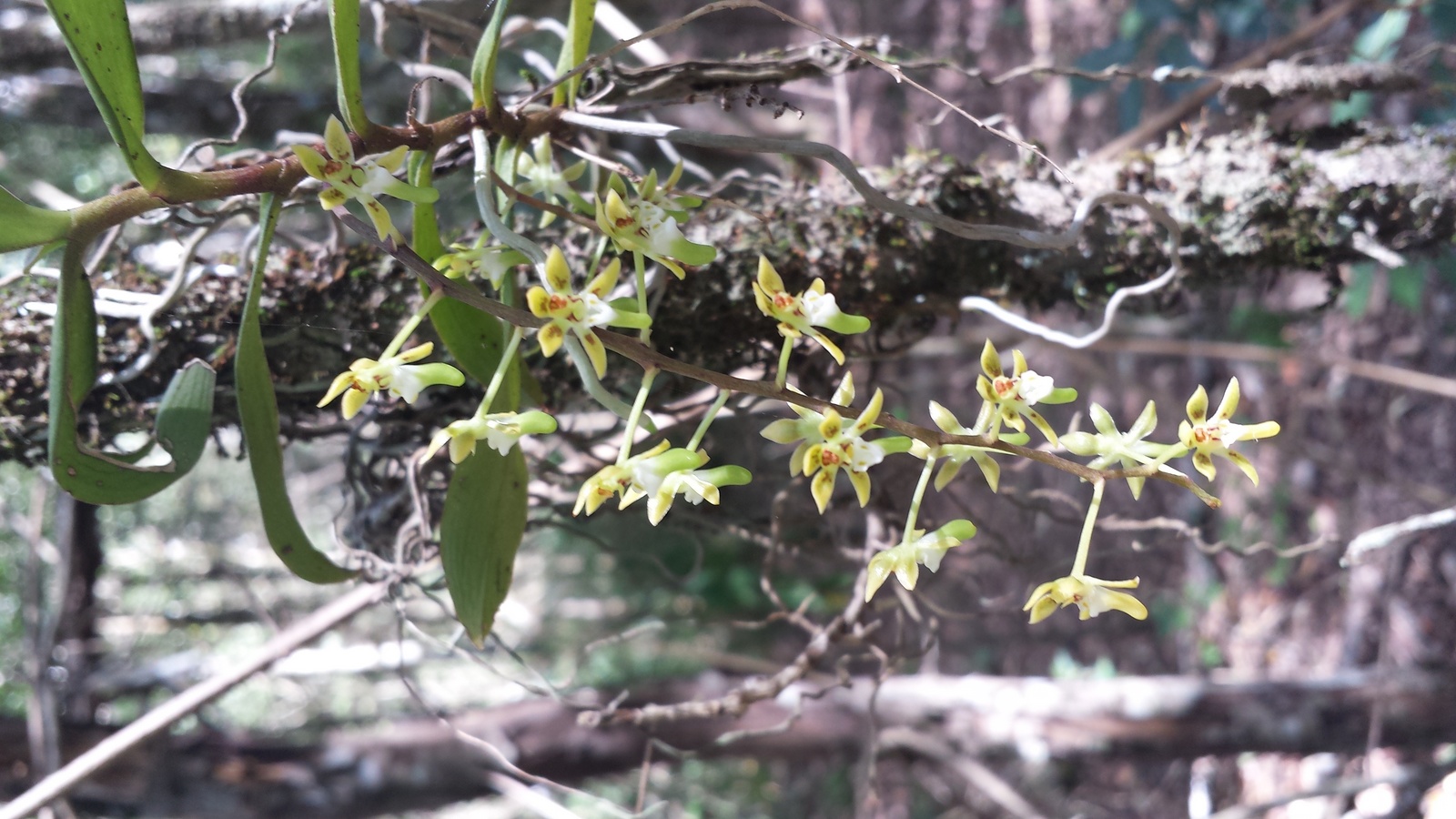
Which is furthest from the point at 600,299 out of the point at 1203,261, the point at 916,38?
the point at 916,38

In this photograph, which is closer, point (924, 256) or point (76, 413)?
point (76, 413)

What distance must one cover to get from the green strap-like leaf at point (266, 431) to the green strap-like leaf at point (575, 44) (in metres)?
0.18

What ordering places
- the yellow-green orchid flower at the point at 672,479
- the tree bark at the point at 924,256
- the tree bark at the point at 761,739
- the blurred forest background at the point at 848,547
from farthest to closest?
the tree bark at the point at 761,739 → the blurred forest background at the point at 848,547 → the tree bark at the point at 924,256 → the yellow-green orchid flower at the point at 672,479

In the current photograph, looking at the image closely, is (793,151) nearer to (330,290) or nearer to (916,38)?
(330,290)

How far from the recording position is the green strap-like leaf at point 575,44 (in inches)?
20.8

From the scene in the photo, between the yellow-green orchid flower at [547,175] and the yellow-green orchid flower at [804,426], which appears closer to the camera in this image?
the yellow-green orchid flower at [804,426]

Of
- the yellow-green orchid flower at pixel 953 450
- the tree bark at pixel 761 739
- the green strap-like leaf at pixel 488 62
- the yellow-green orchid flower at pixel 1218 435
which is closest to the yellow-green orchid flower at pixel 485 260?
the green strap-like leaf at pixel 488 62

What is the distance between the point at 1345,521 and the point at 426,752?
75.3 inches

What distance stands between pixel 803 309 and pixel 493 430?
0.15 m

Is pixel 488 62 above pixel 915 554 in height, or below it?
above

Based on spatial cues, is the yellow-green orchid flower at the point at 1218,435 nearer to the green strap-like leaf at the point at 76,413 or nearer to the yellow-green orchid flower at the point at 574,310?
the yellow-green orchid flower at the point at 574,310

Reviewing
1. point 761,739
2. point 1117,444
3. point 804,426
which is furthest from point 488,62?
point 761,739

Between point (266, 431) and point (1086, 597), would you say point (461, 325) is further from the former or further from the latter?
point (1086, 597)

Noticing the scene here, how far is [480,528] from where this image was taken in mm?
493
